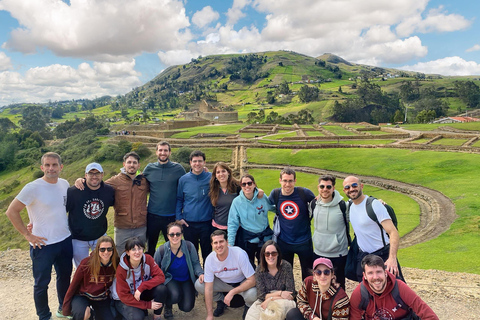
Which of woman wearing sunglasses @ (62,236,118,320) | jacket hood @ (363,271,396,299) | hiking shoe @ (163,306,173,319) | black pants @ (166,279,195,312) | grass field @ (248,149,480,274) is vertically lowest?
grass field @ (248,149,480,274)

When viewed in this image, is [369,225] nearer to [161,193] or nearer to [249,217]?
[249,217]

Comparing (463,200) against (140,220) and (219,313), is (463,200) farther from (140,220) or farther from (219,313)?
(140,220)

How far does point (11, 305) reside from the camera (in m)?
6.76

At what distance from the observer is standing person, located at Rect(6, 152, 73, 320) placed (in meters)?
5.30

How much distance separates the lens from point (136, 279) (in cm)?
527

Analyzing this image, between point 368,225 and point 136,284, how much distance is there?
3999 mm

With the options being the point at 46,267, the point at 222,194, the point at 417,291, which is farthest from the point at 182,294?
the point at 417,291

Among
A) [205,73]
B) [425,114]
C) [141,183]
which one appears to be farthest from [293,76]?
[141,183]

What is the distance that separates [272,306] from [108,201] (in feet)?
12.1

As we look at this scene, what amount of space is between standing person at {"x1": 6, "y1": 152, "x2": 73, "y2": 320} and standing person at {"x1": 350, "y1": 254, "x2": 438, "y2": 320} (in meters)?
5.08

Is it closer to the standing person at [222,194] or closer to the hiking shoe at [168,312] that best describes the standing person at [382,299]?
the standing person at [222,194]

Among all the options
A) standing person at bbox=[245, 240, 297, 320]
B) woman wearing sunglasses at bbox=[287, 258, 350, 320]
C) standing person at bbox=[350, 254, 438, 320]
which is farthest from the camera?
standing person at bbox=[245, 240, 297, 320]

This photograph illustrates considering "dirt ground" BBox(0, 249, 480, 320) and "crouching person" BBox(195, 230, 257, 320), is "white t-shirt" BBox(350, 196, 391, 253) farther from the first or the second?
"dirt ground" BBox(0, 249, 480, 320)

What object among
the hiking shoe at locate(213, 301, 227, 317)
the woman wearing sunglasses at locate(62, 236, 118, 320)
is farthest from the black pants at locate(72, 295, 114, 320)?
the hiking shoe at locate(213, 301, 227, 317)
